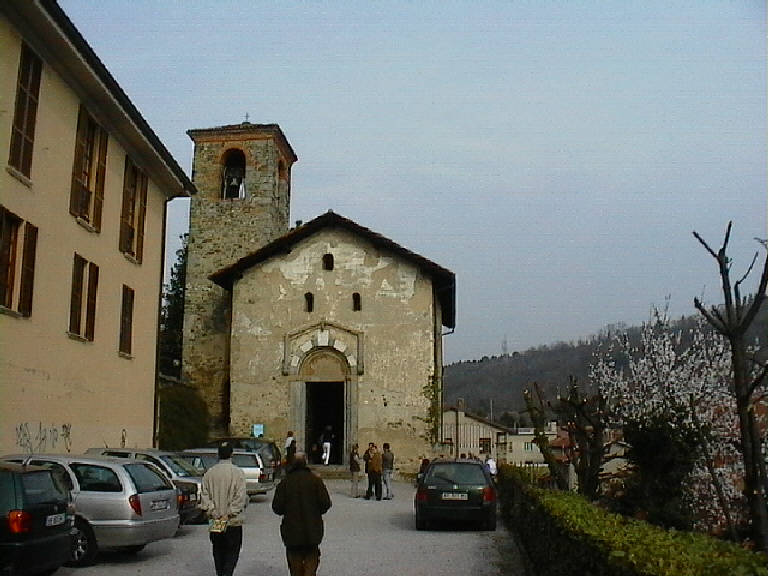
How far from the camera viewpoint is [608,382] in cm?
2358

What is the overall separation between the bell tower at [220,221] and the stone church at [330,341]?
0.46ft

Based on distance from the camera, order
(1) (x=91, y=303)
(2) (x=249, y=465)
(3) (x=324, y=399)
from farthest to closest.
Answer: (3) (x=324, y=399), (2) (x=249, y=465), (1) (x=91, y=303)

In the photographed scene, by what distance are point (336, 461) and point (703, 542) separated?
89.1ft

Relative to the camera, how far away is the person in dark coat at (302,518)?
829cm

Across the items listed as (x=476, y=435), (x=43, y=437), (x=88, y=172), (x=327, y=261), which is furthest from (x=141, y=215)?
(x=476, y=435)

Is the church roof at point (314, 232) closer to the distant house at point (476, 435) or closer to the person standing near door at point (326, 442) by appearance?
the person standing near door at point (326, 442)

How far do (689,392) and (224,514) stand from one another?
39.0ft

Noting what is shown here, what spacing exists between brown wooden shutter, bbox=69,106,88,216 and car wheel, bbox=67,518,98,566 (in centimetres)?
775

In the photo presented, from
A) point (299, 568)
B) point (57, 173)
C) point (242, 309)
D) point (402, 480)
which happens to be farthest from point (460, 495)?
point (242, 309)

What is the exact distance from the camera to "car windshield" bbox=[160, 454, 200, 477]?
48.8 feet

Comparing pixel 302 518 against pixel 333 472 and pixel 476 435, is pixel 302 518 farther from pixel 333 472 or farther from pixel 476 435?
pixel 476 435

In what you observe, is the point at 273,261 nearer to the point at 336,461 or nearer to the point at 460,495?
the point at 336,461

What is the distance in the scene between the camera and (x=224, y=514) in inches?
354

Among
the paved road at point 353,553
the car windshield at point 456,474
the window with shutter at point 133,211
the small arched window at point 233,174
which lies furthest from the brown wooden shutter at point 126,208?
Result: the small arched window at point 233,174
